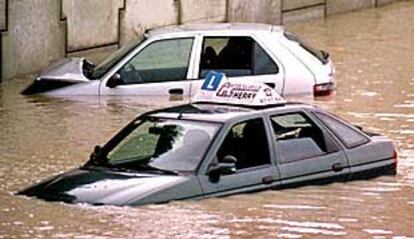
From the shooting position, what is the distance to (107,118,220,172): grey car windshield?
11062mm

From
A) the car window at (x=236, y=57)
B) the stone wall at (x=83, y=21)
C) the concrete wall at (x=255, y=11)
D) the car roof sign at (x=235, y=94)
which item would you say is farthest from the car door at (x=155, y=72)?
the concrete wall at (x=255, y=11)

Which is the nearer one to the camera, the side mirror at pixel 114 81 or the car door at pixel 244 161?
the car door at pixel 244 161

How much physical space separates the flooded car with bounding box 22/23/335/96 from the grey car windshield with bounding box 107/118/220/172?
17.8 ft

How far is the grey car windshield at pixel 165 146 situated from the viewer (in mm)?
11062

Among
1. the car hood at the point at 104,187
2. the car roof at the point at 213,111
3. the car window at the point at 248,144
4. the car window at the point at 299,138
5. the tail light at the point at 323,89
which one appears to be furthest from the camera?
the tail light at the point at 323,89

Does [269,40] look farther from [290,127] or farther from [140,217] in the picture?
[140,217]

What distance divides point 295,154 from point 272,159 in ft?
1.12

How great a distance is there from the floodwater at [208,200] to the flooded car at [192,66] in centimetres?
25

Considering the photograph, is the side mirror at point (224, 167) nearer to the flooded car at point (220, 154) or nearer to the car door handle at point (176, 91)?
the flooded car at point (220, 154)

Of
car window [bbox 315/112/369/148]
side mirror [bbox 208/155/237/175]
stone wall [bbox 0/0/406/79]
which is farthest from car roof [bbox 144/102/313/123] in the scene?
stone wall [bbox 0/0/406/79]

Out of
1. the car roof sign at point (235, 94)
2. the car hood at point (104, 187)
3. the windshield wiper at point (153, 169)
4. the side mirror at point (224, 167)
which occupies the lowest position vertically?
the car hood at point (104, 187)

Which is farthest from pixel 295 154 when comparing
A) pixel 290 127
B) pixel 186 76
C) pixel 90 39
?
pixel 90 39

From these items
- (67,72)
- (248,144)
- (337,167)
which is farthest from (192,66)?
(248,144)

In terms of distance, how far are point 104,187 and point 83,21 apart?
12.5 m
